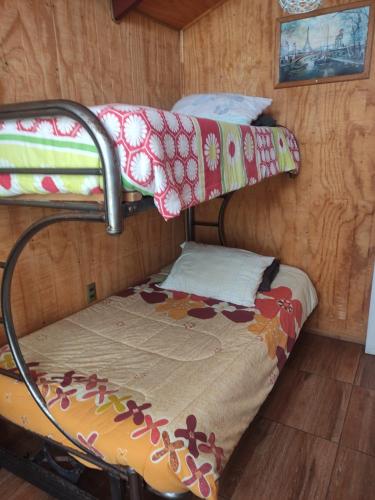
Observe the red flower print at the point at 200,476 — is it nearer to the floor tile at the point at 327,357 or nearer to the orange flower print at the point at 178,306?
the orange flower print at the point at 178,306

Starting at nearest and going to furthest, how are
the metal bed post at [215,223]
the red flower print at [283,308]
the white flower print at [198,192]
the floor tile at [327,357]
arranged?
the white flower print at [198,192], the red flower print at [283,308], the floor tile at [327,357], the metal bed post at [215,223]

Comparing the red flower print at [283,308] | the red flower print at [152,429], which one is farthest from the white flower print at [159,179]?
the red flower print at [283,308]

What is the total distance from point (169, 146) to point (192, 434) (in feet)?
2.66

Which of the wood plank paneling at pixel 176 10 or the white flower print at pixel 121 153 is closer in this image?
the white flower print at pixel 121 153

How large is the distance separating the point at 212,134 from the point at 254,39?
135 centimetres

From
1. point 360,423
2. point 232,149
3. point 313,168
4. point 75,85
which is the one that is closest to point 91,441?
point 232,149

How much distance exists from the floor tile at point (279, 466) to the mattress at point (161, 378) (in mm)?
232

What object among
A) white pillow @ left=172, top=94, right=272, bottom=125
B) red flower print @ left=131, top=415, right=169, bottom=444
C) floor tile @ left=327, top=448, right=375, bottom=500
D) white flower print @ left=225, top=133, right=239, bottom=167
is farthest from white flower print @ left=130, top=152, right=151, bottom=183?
floor tile @ left=327, top=448, right=375, bottom=500

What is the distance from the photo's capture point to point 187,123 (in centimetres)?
110

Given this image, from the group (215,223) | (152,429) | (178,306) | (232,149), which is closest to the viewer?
(152,429)

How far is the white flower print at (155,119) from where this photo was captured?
913 millimetres

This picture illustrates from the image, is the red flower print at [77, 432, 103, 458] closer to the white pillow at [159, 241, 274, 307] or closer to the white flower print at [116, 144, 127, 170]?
the white flower print at [116, 144, 127, 170]

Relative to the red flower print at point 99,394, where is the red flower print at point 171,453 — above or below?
below

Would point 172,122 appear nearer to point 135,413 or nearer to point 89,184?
point 89,184
